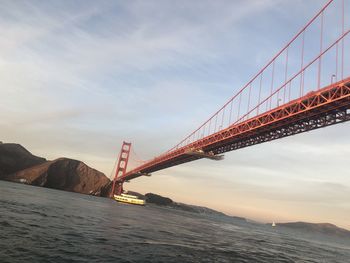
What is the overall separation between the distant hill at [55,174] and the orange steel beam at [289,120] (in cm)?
7975

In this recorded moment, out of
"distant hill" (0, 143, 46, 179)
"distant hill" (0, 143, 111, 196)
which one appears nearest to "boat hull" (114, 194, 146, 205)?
"distant hill" (0, 143, 111, 196)

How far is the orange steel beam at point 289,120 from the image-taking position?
1266 inches

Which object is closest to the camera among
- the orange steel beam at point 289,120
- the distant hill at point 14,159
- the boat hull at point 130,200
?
the orange steel beam at point 289,120

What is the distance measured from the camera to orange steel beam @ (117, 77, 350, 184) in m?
32.2

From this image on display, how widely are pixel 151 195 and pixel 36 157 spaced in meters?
57.9

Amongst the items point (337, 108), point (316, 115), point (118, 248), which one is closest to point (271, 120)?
point (316, 115)

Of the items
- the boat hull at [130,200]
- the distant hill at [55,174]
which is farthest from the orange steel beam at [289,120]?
the distant hill at [55,174]

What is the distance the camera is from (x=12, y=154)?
141250mm

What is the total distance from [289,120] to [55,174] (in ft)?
362

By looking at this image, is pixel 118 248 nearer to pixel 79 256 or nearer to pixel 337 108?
pixel 79 256

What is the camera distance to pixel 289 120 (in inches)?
1531

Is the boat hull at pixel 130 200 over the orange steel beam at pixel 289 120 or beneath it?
beneath

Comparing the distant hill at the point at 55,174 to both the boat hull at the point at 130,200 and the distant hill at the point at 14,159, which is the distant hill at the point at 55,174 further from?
the boat hull at the point at 130,200

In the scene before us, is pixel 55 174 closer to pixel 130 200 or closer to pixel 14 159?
pixel 14 159
